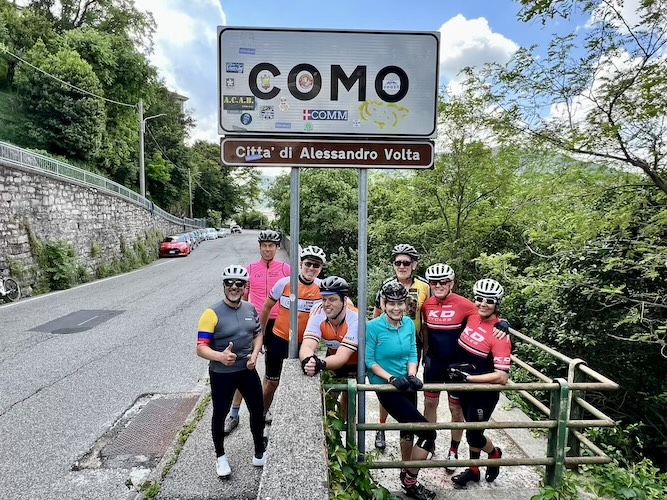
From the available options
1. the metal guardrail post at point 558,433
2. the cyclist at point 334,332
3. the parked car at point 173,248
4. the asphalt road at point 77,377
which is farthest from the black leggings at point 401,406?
the parked car at point 173,248

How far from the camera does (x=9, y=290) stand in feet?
40.2

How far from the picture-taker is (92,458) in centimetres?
447

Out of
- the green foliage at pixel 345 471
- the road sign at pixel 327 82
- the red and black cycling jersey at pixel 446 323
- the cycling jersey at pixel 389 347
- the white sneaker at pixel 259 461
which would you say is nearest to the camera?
the green foliage at pixel 345 471

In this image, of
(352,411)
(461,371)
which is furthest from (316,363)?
(461,371)

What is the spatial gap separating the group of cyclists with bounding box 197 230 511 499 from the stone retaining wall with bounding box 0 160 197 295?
12061mm

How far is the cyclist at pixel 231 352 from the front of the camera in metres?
3.54

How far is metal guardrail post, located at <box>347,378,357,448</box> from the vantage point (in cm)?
305

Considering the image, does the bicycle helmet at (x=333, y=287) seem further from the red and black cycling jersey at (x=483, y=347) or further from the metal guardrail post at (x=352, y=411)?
the red and black cycling jersey at (x=483, y=347)

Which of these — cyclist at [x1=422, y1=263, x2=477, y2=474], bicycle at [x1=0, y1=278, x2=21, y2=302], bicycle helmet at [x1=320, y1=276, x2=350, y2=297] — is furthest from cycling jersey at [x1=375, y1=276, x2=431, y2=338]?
bicycle at [x1=0, y1=278, x2=21, y2=302]

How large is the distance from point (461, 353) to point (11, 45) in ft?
114

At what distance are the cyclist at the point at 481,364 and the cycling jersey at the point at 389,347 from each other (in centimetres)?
50

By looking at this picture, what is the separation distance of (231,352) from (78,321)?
8.22 meters

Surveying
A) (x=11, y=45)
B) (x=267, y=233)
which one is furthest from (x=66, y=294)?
(x=11, y=45)

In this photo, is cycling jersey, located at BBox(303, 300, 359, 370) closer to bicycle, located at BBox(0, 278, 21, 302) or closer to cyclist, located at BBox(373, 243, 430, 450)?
cyclist, located at BBox(373, 243, 430, 450)
